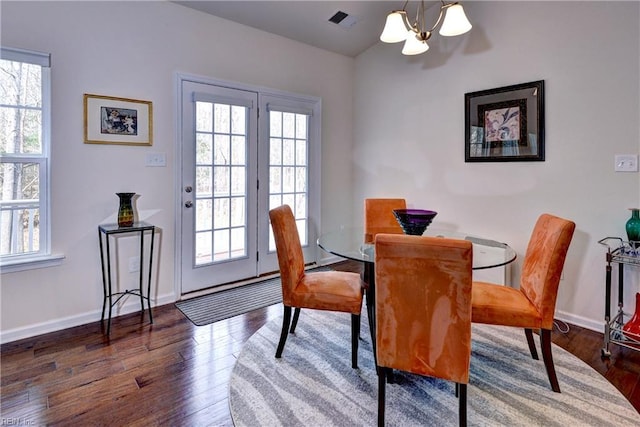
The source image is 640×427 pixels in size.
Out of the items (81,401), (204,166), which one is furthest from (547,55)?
(81,401)

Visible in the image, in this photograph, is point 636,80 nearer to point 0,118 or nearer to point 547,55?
point 547,55

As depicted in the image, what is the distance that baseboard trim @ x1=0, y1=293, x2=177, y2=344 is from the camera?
94.2 inches

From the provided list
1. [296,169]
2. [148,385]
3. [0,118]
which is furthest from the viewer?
[296,169]

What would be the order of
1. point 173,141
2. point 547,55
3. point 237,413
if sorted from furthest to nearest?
point 173,141
point 547,55
point 237,413

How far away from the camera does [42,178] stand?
8.11 feet

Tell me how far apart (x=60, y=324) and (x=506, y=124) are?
3917mm

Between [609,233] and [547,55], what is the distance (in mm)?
1457

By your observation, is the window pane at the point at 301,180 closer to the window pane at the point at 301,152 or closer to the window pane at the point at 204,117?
the window pane at the point at 301,152

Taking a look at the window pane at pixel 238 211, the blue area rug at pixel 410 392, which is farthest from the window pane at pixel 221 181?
the blue area rug at pixel 410 392

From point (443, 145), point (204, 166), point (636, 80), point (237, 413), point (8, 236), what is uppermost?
point (636, 80)

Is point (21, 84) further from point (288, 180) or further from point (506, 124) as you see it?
point (506, 124)

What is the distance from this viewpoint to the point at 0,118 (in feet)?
7.59

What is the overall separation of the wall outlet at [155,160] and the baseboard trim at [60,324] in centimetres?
115

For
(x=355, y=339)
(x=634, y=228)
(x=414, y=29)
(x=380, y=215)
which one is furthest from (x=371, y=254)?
(x=634, y=228)
